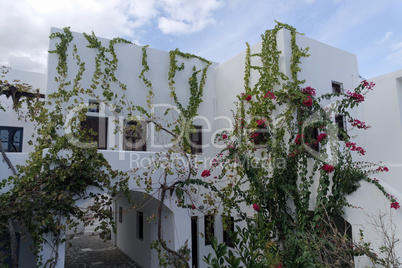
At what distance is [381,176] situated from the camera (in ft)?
24.0

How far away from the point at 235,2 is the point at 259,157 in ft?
13.9

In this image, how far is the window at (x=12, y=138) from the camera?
9258 millimetres

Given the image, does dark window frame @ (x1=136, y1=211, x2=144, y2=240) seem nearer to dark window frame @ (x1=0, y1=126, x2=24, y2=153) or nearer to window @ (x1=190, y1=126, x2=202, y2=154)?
window @ (x1=190, y1=126, x2=202, y2=154)

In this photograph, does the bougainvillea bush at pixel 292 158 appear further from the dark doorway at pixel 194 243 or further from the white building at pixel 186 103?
the dark doorway at pixel 194 243

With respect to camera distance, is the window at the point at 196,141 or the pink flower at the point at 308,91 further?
the window at the point at 196,141

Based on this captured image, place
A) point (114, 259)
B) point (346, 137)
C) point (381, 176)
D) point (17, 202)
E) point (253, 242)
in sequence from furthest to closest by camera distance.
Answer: point (114, 259), point (381, 176), point (346, 137), point (17, 202), point (253, 242)

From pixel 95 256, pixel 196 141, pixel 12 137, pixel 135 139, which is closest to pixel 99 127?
Result: pixel 135 139

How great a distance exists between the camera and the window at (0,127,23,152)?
9.26 metres

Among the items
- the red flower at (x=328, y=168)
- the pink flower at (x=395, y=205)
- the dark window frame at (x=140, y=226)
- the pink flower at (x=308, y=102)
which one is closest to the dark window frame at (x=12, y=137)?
the dark window frame at (x=140, y=226)

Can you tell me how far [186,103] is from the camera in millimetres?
9156

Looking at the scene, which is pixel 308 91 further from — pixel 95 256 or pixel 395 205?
pixel 95 256

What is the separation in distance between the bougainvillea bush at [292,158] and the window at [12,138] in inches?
269

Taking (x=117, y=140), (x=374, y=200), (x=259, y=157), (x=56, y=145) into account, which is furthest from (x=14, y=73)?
(x=374, y=200)

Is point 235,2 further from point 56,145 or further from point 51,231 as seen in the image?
point 51,231
